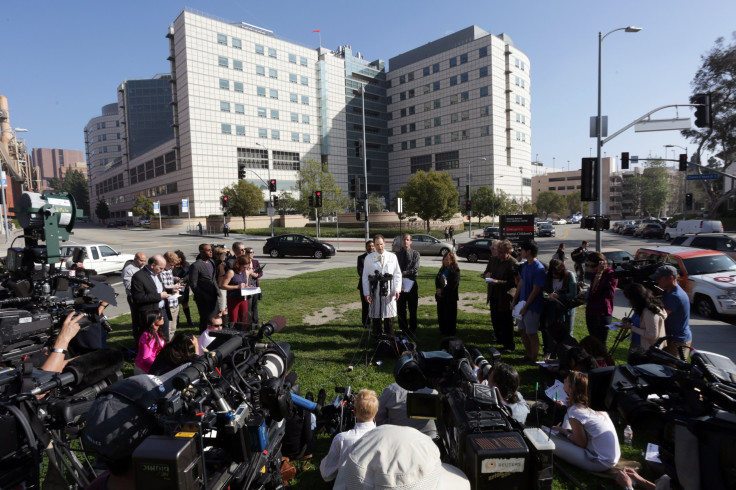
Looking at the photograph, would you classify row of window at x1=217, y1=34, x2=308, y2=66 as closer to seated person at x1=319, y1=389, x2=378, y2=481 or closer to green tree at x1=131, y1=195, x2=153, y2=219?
green tree at x1=131, y1=195, x2=153, y2=219

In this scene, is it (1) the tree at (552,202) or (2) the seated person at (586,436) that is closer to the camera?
(2) the seated person at (586,436)

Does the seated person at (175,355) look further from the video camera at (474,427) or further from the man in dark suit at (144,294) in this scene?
the man in dark suit at (144,294)

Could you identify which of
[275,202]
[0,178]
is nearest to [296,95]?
[275,202]

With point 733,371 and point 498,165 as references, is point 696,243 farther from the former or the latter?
point 498,165

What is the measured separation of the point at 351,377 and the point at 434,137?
239 ft

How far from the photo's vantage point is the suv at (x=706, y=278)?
9.22 m

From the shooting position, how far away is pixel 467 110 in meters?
68.8

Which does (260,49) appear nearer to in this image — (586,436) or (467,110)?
(467,110)

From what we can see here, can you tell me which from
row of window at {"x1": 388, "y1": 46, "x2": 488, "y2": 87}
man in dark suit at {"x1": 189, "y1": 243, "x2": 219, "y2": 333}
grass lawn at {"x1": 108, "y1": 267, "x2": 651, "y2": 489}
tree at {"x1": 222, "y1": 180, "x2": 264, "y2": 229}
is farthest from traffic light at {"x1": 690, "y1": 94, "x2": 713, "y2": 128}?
row of window at {"x1": 388, "y1": 46, "x2": 488, "y2": 87}

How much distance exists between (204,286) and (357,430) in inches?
209

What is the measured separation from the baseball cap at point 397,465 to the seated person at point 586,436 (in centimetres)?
229

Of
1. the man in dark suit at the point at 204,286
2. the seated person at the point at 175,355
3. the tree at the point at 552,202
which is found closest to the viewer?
the seated person at the point at 175,355

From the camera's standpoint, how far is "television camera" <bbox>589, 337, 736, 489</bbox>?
6.37 ft

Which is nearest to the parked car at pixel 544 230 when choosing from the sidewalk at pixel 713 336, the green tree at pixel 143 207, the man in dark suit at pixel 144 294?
the sidewalk at pixel 713 336
